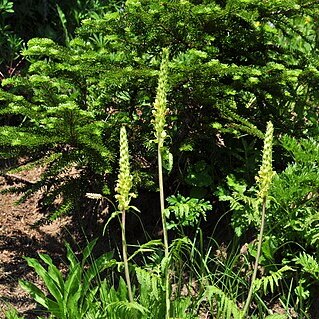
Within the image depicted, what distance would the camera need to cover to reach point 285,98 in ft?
12.5

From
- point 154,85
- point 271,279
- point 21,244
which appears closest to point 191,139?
point 154,85

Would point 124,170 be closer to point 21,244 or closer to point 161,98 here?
point 161,98

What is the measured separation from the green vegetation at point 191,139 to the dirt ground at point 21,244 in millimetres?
201

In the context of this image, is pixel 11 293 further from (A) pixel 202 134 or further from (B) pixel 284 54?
(B) pixel 284 54

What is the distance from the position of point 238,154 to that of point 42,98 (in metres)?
Answer: 1.22

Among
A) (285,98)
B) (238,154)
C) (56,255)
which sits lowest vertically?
(56,255)

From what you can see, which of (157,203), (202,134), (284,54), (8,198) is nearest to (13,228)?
(8,198)

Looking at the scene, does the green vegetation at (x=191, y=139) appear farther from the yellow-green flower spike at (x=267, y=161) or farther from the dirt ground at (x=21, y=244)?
the yellow-green flower spike at (x=267, y=161)

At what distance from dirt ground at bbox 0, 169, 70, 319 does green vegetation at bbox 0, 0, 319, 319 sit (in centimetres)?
20

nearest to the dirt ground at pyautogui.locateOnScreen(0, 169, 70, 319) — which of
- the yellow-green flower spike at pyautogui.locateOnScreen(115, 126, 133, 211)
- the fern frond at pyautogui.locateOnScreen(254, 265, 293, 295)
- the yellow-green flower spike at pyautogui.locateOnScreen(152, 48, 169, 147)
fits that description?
the fern frond at pyautogui.locateOnScreen(254, 265, 293, 295)

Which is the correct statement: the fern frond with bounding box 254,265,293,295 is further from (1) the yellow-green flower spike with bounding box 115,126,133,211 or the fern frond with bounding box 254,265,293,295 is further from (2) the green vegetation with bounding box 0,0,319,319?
(1) the yellow-green flower spike with bounding box 115,126,133,211

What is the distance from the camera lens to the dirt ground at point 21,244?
3545 mm

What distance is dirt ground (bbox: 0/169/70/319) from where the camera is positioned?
3.55 m

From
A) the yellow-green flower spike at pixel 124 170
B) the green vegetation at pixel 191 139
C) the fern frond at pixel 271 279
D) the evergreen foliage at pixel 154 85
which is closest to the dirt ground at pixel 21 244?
the green vegetation at pixel 191 139
